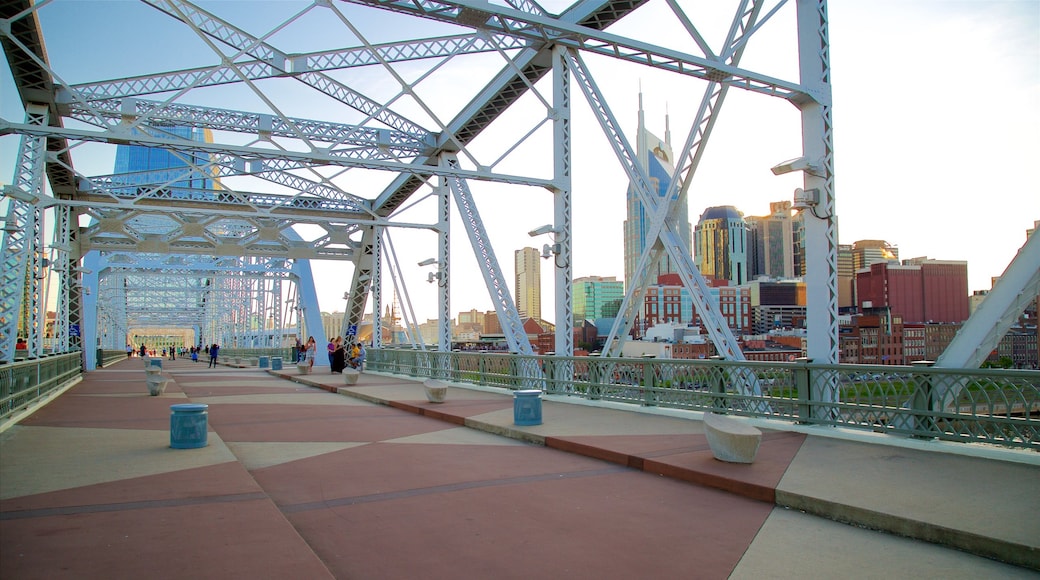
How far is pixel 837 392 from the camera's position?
995 centimetres

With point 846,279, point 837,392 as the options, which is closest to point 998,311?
point 837,392

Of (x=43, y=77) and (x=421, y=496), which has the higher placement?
(x=43, y=77)

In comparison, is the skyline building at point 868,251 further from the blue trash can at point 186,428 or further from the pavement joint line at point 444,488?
the blue trash can at point 186,428

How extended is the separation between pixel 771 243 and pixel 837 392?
9662 cm

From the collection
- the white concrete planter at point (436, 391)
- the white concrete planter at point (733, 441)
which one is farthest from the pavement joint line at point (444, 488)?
the white concrete planter at point (436, 391)

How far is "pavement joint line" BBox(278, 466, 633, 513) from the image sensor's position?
21.9 ft

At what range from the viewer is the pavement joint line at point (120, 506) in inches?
234

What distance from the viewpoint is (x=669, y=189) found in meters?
14.3

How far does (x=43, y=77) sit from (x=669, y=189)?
1618 centimetres

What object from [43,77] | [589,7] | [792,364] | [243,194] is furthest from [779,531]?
[243,194]

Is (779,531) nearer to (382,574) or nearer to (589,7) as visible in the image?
(382,574)

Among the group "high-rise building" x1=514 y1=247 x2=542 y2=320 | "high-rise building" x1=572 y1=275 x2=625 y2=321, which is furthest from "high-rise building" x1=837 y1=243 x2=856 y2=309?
"high-rise building" x1=514 y1=247 x2=542 y2=320

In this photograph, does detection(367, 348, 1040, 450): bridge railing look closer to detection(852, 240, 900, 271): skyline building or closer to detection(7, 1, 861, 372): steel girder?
detection(7, 1, 861, 372): steel girder

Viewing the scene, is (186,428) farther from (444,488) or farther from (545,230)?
(545,230)
